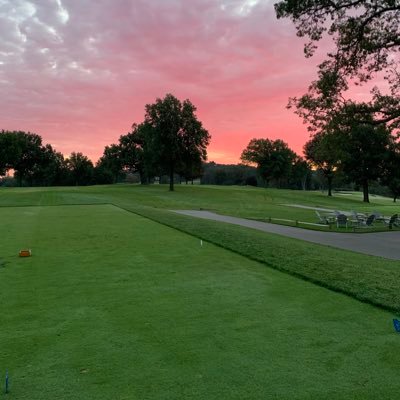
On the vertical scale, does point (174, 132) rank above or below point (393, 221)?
above

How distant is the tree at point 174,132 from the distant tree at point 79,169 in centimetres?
6388

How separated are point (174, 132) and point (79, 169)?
67.8 meters

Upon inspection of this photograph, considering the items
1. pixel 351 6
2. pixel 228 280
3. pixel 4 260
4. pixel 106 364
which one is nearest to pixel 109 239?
pixel 4 260

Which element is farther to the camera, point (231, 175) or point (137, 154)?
point (231, 175)

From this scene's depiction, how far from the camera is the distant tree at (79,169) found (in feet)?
393

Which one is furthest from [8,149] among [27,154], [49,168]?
[49,168]

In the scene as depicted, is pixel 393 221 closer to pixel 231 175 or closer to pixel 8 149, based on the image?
pixel 8 149

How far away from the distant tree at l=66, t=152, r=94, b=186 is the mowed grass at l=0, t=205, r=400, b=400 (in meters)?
116

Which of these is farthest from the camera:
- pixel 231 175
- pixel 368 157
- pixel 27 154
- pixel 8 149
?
pixel 231 175

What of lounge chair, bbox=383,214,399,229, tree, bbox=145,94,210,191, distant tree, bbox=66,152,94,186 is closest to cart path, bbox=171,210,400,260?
lounge chair, bbox=383,214,399,229

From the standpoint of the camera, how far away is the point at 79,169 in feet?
394

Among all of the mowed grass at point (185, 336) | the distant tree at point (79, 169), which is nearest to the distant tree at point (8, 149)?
the distant tree at point (79, 169)

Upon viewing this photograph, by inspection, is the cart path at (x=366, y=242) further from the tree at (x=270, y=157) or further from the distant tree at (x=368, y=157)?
the tree at (x=270, y=157)

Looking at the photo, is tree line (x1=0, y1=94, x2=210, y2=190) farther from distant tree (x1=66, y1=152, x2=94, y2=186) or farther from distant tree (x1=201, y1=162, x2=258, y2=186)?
distant tree (x1=201, y1=162, x2=258, y2=186)
